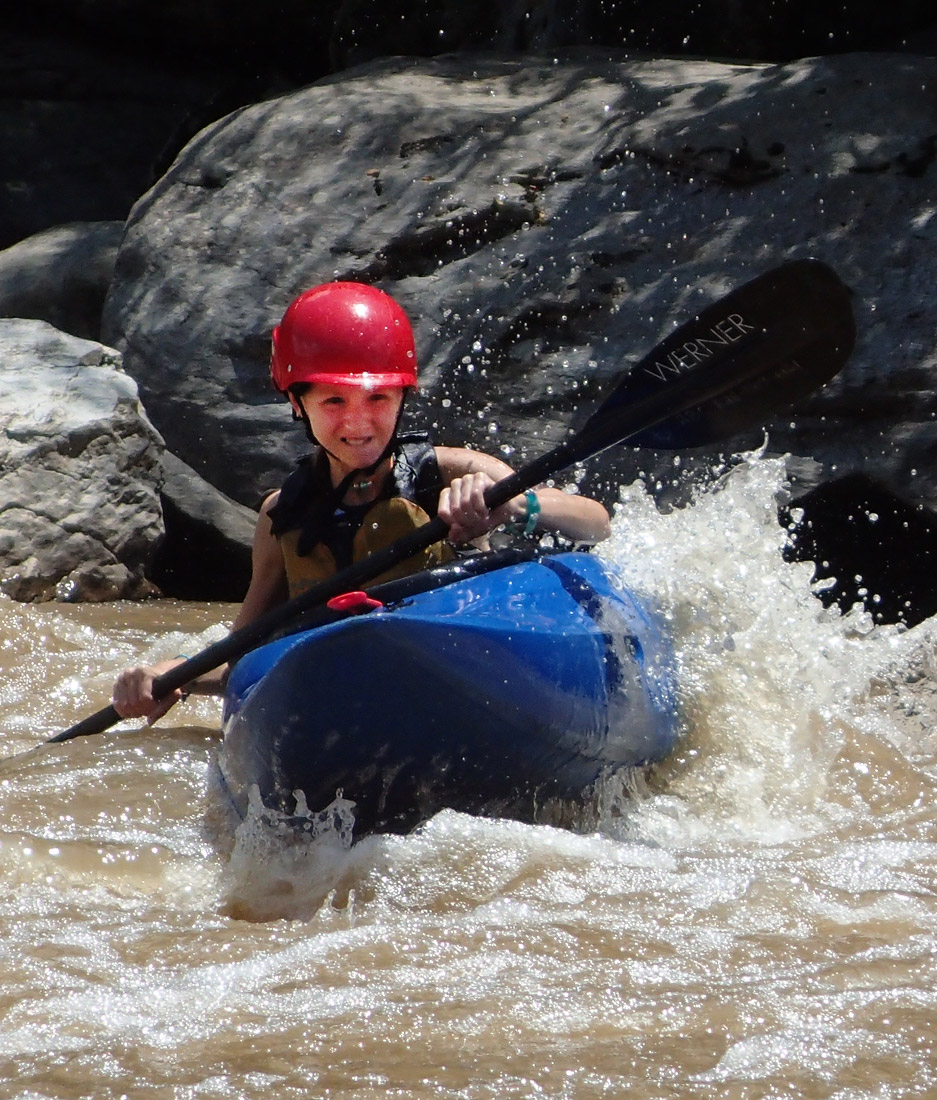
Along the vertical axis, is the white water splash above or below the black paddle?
below

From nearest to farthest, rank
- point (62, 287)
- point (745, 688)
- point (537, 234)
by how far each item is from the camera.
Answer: point (745, 688) → point (537, 234) → point (62, 287)

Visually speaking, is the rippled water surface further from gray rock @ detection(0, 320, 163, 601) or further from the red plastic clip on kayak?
gray rock @ detection(0, 320, 163, 601)

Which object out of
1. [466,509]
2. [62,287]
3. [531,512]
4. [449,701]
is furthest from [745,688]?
[62,287]

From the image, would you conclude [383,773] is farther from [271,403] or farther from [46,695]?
[271,403]

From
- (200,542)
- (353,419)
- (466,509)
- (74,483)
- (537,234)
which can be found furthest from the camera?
(200,542)

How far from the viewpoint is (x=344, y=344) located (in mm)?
3109

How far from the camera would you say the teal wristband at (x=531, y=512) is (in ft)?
9.95

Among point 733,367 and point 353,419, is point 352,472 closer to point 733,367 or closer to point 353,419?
point 353,419

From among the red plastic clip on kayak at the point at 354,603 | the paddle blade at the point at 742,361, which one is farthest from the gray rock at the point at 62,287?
the red plastic clip on kayak at the point at 354,603

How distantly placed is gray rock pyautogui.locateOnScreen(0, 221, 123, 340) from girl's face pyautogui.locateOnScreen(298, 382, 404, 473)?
4094 millimetres

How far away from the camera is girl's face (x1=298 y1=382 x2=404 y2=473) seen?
314 cm

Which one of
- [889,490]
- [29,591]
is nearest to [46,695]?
[29,591]

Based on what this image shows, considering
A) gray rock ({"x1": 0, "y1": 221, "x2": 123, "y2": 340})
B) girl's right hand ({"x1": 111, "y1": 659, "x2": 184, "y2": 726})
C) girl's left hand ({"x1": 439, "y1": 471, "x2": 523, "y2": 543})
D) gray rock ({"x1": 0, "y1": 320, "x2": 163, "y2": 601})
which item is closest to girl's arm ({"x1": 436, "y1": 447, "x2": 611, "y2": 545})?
girl's left hand ({"x1": 439, "y1": 471, "x2": 523, "y2": 543})

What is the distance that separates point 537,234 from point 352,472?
2558 millimetres
